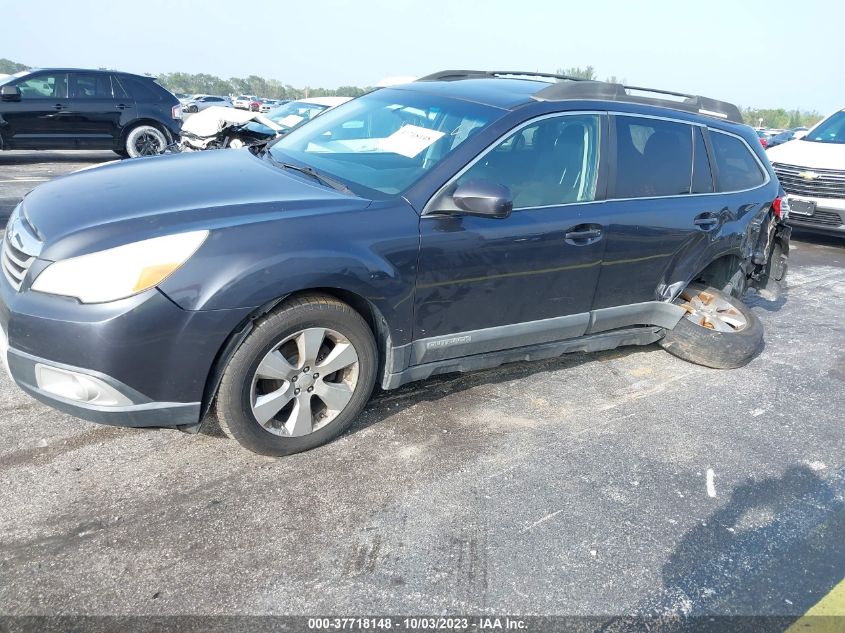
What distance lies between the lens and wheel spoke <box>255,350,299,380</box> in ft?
9.12

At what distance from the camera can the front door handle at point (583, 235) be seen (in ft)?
11.5

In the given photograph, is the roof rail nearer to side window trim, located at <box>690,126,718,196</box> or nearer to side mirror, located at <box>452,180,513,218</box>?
side window trim, located at <box>690,126,718,196</box>

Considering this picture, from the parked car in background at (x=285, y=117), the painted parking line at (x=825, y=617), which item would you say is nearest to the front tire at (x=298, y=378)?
the painted parking line at (x=825, y=617)

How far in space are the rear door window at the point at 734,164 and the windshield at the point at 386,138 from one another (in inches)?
75.0

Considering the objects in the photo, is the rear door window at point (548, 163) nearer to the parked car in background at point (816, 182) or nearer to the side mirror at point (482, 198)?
the side mirror at point (482, 198)

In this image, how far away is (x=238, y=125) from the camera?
10.4 meters

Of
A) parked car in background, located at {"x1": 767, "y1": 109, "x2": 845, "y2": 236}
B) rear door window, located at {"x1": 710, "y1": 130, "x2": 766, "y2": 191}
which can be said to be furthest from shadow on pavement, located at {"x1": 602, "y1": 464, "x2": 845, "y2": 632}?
parked car in background, located at {"x1": 767, "y1": 109, "x2": 845, "y2": 236}

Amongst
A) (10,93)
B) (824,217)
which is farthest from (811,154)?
(10,93)

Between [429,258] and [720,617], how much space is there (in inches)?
73.0

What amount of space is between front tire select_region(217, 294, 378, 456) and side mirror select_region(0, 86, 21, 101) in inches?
424

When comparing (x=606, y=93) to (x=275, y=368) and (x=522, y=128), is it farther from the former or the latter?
(x=275, y=368)

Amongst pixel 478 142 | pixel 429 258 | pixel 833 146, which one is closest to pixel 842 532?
pixel 429 258

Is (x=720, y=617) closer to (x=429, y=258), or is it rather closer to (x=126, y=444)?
(x=429, y=258)

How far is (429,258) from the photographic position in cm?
305
